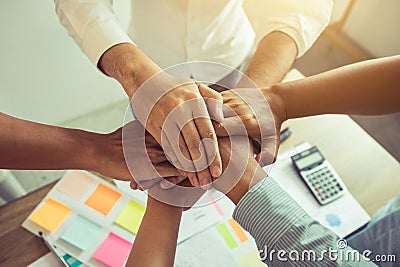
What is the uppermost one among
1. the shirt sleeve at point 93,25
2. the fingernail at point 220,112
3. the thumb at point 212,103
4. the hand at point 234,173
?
the shirt sleeve at point 93,25

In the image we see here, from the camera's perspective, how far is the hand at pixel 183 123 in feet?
2.08

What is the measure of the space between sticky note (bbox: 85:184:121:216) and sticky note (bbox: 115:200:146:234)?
0.03 metres

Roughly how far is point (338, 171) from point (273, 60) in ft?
0.98

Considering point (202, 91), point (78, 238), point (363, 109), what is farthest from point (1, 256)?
point (363, 109)

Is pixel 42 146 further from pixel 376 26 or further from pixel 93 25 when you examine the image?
pixel 376 26

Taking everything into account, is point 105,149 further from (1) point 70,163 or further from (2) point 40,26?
(2) point 40,26

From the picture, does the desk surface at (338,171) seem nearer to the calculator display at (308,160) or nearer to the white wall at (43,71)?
the calculator display at (308,160)

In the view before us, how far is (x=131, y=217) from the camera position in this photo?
2.64ft

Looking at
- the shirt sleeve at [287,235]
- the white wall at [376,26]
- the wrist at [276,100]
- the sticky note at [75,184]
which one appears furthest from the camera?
the white wall at [376,26]

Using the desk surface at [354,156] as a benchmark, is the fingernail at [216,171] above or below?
above

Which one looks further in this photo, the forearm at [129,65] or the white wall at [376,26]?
the white wall at [376,26]

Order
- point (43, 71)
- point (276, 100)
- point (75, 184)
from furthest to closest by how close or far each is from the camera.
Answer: point (43, 71) → point (75, 184) → point (276, 100)

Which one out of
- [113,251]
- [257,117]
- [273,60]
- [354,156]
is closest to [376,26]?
[354,156]

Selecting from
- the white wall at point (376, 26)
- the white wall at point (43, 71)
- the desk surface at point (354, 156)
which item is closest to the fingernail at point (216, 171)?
the desk surface at point (354, 156)
